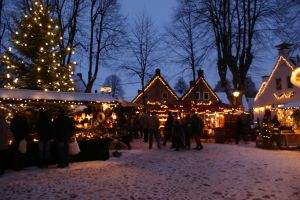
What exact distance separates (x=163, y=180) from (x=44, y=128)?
4496mm

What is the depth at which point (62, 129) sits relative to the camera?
1188cm

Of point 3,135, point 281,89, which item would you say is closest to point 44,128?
point 3,135

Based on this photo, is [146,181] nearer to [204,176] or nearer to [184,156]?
[204,176]

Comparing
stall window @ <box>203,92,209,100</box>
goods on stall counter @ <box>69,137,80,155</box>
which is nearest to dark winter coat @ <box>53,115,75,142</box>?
goods on stall counter @ <box>69,137,80,155</box>

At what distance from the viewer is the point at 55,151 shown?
40.6ft

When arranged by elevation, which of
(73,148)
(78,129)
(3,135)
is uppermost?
(78,129)

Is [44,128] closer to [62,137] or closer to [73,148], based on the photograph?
[62,137]

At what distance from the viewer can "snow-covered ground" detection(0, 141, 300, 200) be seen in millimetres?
7941

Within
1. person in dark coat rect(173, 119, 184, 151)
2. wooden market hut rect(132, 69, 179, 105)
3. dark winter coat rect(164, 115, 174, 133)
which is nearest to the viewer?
person in dark coat rect(173, 119, 184, 151)

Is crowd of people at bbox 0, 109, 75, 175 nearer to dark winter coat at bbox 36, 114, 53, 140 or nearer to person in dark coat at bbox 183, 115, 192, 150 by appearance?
dark winter coat at bbox 36, 114, 53, 140

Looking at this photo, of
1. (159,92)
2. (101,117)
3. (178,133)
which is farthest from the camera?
(159,92)

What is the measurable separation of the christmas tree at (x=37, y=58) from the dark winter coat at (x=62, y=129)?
815cm

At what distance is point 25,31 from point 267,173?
1497 centimetres

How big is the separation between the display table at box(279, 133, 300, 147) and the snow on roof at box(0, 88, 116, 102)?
825 cm
